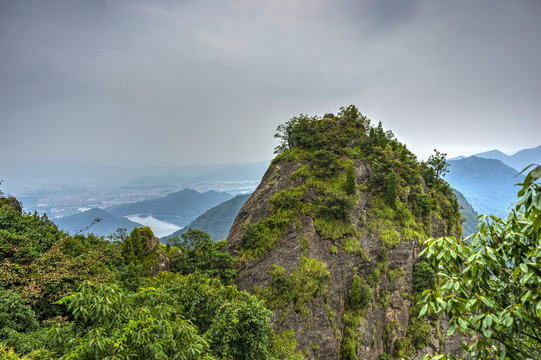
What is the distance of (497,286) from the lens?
12.5 ft

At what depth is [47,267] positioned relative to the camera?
11984 mm

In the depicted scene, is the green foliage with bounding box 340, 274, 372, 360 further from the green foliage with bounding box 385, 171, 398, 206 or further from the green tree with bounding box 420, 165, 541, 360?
the green tree with bounding box 420, 165, 541, 360

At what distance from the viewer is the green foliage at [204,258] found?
2120 centimetres

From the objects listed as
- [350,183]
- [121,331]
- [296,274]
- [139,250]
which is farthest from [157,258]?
[350,183]

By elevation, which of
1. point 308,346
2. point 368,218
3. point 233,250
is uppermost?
point 368,218

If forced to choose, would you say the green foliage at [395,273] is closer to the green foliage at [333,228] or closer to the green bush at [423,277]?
the green bush at [423,277]

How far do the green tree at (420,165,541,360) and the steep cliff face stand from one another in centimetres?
1788

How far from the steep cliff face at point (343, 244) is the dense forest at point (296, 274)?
17 cm

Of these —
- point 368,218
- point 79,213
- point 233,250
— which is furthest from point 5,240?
point 79,213

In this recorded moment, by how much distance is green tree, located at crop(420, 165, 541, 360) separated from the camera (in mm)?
3174

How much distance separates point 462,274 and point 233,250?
71.1 feet

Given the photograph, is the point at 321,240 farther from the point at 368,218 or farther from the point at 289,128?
the point at 289,128

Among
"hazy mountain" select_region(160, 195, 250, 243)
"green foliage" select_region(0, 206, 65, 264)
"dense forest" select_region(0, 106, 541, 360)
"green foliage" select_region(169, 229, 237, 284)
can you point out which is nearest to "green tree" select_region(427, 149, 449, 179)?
"dense forest" select_region(0, 106, 541, 360)

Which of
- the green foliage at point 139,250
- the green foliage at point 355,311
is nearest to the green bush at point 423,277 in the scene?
the green foliage at point 355,311
